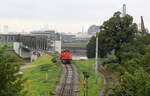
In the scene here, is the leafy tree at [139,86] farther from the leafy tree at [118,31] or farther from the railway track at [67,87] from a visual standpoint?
the leafy tree at [118,31]

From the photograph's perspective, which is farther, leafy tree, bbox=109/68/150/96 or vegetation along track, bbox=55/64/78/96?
vegetation along track, bbox=55/64/78/96

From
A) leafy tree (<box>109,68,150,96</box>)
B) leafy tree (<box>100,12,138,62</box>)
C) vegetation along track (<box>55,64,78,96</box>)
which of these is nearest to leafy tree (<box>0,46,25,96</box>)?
leafy tree (<box>109,68,150,96</box>)

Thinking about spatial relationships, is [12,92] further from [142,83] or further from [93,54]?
[93,54]

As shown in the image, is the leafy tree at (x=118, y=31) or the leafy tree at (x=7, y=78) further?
the leafy tree at (x=118, y=31)

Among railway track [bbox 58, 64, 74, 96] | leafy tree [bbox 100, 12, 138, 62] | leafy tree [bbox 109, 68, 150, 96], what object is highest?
leafy tree [bbox 100, 12, 138, 62]

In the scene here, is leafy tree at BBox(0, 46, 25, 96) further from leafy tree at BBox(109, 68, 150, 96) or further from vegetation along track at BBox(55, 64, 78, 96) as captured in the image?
vegetation along track at BBox(55, 64, 78, 96)

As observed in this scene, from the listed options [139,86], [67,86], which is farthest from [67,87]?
[139,86]

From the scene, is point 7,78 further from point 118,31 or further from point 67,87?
point 118,31

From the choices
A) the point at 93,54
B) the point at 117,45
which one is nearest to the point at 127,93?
the point at 117,45

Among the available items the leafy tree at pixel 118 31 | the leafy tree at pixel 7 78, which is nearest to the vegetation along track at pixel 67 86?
the leafy tree at pixel 118 31

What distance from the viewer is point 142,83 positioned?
11.1m

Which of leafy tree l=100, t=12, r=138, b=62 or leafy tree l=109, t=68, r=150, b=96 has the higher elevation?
leafy tree l=100, t=12, r=138, b=62

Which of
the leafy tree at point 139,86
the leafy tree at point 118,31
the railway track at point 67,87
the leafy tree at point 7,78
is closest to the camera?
the leafy tree at point 7,78

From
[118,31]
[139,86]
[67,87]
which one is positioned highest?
[118,31]
